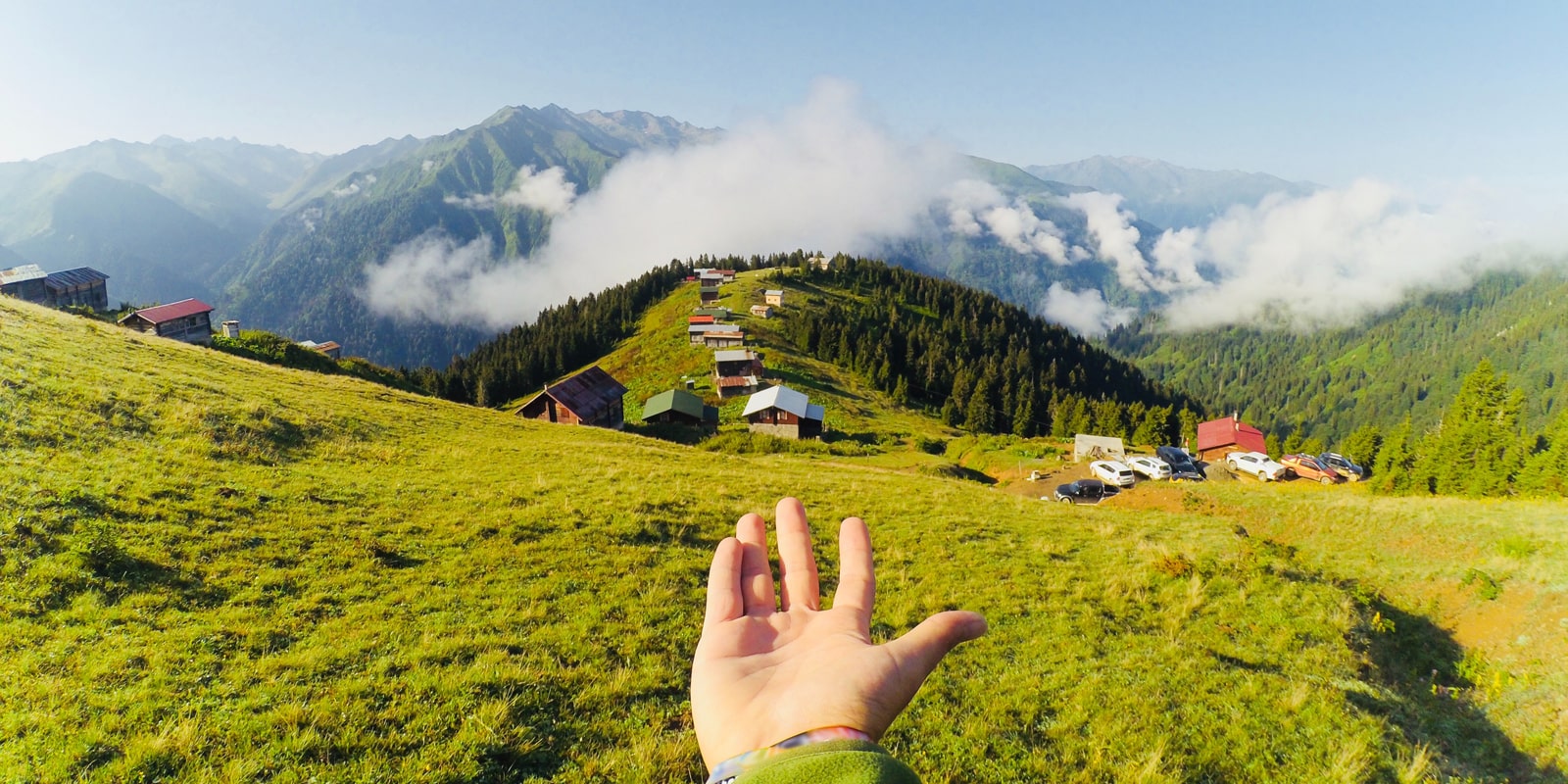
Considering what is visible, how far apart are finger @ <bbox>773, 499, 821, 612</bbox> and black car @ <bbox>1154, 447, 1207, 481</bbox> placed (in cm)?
5636

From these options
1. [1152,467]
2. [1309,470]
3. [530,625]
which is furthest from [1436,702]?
[1309,470]

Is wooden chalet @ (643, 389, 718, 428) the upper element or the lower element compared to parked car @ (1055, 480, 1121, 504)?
upper

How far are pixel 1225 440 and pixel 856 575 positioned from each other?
85364mm

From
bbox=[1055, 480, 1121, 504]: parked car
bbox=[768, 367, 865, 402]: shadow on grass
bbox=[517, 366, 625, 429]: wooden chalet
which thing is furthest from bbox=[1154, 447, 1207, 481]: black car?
bbox=[517, 366, 625, 429]: wooden chalet

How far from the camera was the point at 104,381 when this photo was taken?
1802 centimetres

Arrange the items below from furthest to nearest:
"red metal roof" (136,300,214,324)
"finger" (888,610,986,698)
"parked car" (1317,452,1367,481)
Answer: "parked car" (1317,452,1367,481)
"red metal roof" (136,300,214,324)
"finger" (888,610,986,698)

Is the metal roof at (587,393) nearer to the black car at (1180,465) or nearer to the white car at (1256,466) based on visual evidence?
the black car at (1180,465)

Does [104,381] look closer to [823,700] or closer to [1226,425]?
[823,700]

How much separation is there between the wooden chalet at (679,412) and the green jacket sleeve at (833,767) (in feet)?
202

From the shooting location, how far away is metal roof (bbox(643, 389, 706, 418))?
208 ft

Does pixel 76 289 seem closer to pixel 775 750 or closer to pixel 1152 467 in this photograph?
pixel 775 750

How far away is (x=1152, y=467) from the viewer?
175ft

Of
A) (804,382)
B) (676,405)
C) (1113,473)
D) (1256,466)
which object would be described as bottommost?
(1256,466)

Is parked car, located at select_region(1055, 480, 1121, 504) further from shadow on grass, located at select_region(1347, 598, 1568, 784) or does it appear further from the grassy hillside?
shadow on grass, located at select_region(1347, 598, 1568, 784)
